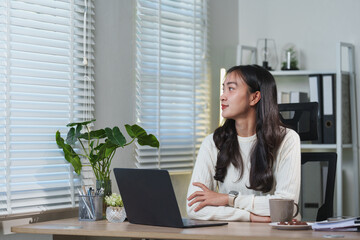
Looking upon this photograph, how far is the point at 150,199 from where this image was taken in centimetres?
210

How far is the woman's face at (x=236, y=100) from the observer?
8.66 feet

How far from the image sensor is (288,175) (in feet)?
8.04

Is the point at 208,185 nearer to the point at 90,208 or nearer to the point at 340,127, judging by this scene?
the point at 90,208

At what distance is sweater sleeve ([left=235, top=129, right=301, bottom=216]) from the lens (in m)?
2.35

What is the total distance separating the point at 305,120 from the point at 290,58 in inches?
44.9

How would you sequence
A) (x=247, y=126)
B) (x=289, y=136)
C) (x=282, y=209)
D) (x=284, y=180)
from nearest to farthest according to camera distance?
(x=282, y=209)
(x=284, y=180)
(x=289, y=136)
(x=247, y=126)

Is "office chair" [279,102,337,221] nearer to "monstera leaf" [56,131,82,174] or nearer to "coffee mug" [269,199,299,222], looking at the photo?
"coffee mug" [269,199,299,222]

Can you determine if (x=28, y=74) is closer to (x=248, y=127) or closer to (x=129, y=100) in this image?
(x=129, y=100)

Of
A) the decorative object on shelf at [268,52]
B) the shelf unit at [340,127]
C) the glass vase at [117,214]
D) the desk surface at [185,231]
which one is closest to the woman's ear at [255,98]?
the desk surface at [185,231]

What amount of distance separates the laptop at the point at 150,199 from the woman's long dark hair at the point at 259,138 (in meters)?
0.43

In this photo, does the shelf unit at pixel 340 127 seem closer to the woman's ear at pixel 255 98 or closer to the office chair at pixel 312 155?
the office chair at pixel 312 155

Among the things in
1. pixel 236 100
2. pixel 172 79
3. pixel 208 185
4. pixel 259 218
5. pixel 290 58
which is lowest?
pixel 259 218

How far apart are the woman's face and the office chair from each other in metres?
0.40

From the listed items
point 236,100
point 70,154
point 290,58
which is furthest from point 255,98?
point 290,58
